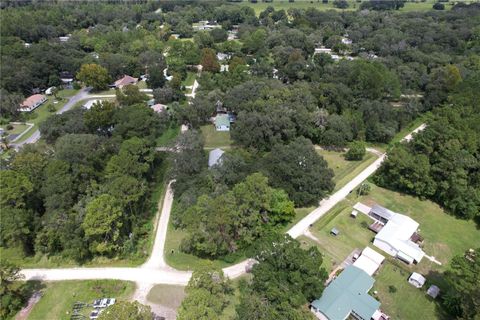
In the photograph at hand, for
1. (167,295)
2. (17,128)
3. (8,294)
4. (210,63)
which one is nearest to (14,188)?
(8,294)

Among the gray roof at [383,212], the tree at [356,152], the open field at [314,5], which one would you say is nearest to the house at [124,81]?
the tree at [356,152]

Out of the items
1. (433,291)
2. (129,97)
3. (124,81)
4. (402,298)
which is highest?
(129,97)

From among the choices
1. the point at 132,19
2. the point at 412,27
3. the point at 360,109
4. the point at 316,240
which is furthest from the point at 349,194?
the point at 132,19

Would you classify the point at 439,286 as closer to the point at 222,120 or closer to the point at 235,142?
the point at 235,142

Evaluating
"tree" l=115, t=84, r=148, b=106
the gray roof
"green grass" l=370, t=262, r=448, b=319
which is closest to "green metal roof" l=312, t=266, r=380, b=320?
"green grass" l=370, t=262, r=448, b=319

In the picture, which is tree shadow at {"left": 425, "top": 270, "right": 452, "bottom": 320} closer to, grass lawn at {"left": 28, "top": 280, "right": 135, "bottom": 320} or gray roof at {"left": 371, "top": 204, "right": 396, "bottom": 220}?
gray roof at {"left": 371, "top": 204, "right": 396, "bottom": 220}

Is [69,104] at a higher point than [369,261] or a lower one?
higher
